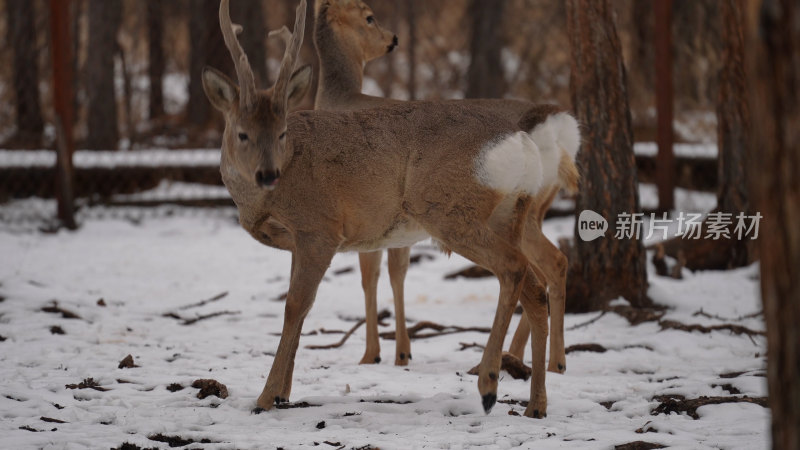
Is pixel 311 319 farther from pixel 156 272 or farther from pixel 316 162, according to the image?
pixel 316 162

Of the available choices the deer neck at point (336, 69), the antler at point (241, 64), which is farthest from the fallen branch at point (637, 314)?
the antler at point (241, 64)

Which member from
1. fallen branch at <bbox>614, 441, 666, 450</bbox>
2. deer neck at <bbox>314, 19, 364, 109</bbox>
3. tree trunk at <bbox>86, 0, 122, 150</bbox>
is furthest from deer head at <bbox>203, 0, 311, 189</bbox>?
tree trunk at <bbox>86, 0, 122, 150</bbox>

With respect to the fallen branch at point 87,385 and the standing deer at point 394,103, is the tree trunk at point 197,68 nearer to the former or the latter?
the standing deer at point 394,103

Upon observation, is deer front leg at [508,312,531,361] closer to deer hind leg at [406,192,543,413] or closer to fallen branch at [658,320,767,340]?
deer hind leg at [406,192,543,413]

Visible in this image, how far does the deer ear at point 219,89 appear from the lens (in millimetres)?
4566

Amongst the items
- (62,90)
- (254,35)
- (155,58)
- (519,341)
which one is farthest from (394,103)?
(155,58)

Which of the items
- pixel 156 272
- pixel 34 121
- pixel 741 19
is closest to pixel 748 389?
pixel 741 19

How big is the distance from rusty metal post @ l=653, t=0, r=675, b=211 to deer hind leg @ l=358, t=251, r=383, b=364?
490cm

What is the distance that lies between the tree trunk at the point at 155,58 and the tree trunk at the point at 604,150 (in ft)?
39.7

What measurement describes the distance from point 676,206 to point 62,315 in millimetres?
7236

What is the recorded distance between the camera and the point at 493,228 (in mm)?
4777

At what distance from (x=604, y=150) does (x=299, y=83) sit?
10.3ft

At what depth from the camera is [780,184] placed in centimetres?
214

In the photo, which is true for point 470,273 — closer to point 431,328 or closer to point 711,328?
point 431,328
